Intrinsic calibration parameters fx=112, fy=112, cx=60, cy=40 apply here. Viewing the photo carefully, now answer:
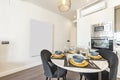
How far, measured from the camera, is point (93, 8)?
4.02 m

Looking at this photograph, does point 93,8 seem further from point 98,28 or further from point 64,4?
point 64,4

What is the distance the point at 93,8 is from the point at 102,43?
51.4 inches

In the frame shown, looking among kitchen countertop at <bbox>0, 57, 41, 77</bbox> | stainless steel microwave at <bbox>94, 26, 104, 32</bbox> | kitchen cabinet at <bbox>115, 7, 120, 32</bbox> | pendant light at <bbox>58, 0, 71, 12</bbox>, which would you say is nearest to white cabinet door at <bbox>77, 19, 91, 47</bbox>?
stainless steel microwave at <bbox>94, 26, 104, 32</bbox>

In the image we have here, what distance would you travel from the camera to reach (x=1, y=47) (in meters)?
3.31

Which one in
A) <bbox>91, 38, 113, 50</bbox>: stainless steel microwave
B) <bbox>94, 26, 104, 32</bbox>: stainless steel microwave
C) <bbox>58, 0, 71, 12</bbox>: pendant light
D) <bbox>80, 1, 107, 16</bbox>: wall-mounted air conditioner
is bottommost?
<bbox>91, 38, 113, 50</bbox>: stainless steel microwave

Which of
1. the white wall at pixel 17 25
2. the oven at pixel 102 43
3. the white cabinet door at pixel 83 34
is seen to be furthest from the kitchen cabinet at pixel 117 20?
the white wall at pixel 17 25

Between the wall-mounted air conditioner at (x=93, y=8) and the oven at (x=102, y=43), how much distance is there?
3.32ft

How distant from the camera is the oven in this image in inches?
135

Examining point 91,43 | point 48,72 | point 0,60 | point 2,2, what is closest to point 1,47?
point 0,60

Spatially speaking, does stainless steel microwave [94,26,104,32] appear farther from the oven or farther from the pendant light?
the pendant light

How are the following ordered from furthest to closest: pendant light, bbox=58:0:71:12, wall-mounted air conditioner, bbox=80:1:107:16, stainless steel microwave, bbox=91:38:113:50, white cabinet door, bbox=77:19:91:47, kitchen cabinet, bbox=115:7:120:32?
white cabinet door, bbox=77:19:91:47 → wall-mounted air conditioner, bbox=80:1:107:16 → stainless steel microwave, bbox=91:38:113:50 → kitchen cabinet, bbox=115:7:120:32 → pendant light, bbox=58:0:71:12

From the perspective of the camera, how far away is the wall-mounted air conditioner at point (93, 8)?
366 cm

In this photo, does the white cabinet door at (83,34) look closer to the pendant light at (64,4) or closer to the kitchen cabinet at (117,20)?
the kitchen cabinet at (117,20)

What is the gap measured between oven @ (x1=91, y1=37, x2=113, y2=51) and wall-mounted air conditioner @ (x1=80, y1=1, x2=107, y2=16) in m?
1.01
